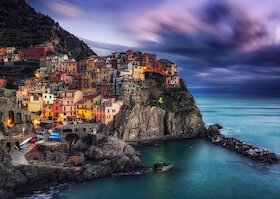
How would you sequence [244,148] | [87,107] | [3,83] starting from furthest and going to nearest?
[3,83] < [87,107] < [244,148]

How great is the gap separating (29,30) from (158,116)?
181 ft

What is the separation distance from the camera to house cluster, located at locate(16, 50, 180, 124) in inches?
2285

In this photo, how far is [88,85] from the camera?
227 feet

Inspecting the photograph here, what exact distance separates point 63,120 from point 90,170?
19.0 metres

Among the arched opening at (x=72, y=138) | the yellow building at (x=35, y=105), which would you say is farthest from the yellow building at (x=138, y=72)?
the arched opening at (x=72, y=138)

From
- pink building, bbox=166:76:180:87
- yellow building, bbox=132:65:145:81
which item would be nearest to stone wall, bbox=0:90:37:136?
yellow building, bbox=132:65:145:81

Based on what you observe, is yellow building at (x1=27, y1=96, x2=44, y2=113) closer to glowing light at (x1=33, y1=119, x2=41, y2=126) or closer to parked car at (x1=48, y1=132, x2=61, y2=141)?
glowing light at (x1=33, y1=119, x2=41, y2=126)

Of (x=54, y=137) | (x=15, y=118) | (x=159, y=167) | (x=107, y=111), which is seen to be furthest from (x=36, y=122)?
(x=159, y=167)

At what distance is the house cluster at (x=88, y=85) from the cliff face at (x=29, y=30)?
796 inches

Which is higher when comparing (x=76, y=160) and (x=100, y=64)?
(x=100, y=64)

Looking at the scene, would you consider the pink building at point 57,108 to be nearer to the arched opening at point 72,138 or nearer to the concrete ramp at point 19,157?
the arched opening at point 72,138

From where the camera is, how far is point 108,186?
128ft

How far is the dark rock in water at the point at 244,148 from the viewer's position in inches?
1973

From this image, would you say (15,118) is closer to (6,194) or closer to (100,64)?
(6,194)
